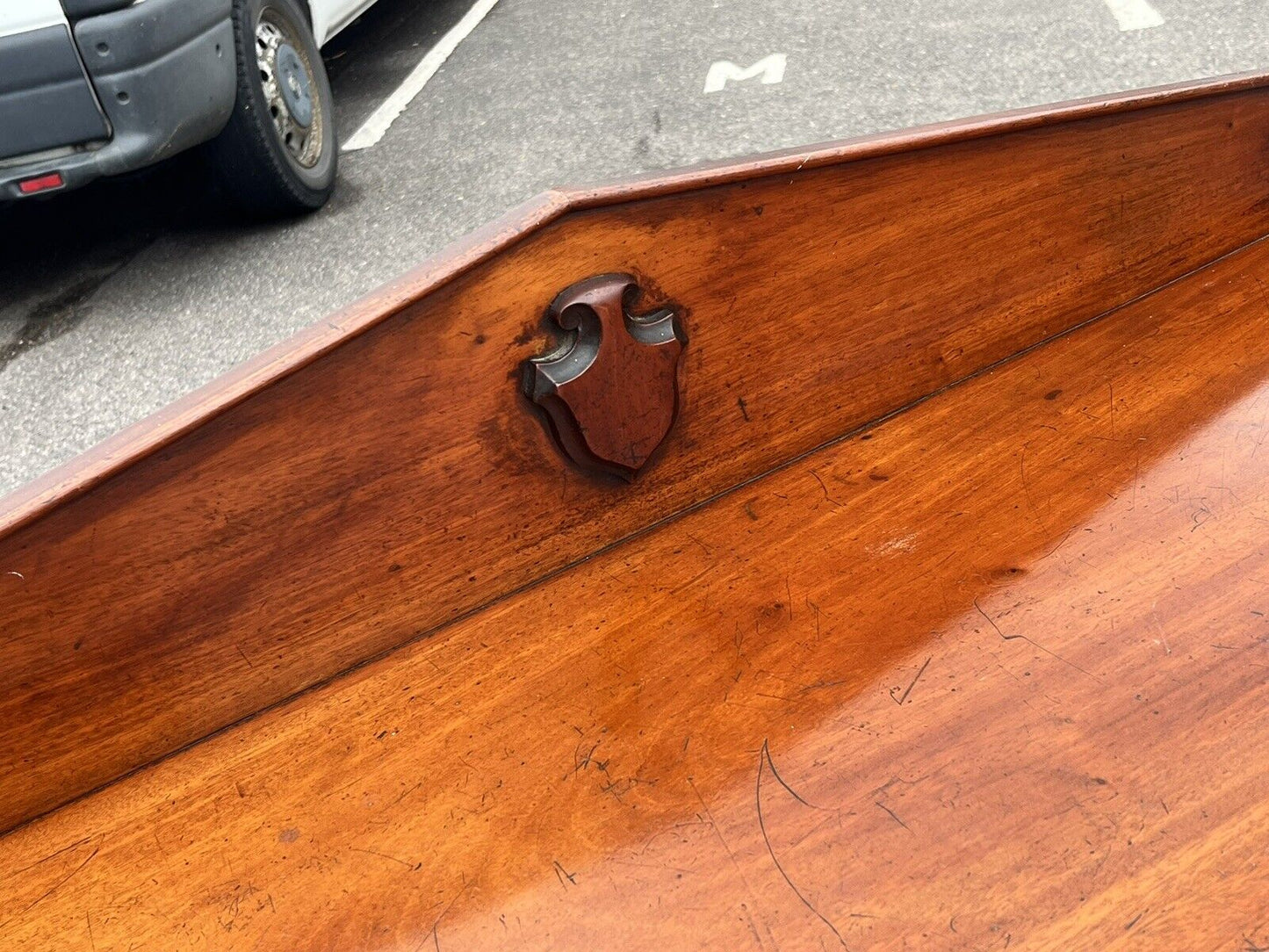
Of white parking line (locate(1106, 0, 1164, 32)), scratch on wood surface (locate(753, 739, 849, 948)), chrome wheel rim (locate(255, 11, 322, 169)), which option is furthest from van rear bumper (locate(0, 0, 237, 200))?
white parking line (locate(1106, 0, 1164, 32))

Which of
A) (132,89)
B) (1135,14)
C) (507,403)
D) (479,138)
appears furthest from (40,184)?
(1135,14)

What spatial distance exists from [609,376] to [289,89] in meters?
2.41

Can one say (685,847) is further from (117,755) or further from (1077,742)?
(117,755)

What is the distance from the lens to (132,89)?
2.68m

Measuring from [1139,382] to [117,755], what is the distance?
4.09 feet

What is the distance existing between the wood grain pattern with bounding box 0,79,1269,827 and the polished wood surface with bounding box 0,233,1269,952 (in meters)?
0.06

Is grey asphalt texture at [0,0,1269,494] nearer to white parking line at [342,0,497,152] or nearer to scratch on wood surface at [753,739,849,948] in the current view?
white parking line at [342,0,497,152]

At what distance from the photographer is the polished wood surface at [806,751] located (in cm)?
100

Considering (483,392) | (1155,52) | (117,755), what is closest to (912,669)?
(483,392)

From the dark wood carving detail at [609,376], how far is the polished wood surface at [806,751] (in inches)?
5.7

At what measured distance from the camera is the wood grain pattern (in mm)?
1117

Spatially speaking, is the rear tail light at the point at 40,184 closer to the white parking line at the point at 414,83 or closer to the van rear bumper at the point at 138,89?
the van rear bumper at the point at 138,89

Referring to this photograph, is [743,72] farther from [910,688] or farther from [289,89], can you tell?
[910,688]

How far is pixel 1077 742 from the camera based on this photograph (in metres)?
1.09
